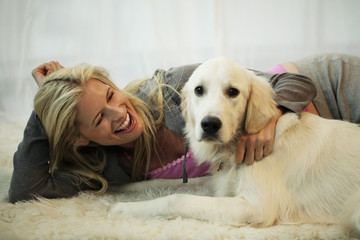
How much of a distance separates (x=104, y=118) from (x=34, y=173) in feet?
1.58

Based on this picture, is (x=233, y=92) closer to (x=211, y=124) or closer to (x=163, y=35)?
(x=211, y=124)

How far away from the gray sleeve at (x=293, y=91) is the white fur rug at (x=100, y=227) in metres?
0.56

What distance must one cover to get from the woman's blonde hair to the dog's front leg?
47 centimetres

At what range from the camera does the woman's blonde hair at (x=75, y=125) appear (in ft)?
5.33

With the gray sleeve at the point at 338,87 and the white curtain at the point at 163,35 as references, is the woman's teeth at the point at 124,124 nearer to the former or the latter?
the gray sleeve at the point at 338,87

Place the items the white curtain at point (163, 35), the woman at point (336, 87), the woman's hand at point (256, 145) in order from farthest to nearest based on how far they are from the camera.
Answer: the white curtain at point (163, 35), the woman at point (336, 87), the woman's hand at point (256, 145)

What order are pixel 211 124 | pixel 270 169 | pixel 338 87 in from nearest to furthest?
pixel 211 124
pixel 270 169
pixel 338 87

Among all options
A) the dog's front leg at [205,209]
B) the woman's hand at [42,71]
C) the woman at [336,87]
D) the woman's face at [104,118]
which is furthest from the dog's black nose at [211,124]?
the woman's hand at [42,71]

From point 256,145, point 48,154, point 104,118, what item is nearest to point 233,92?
point 256,145

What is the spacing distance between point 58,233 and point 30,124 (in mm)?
726

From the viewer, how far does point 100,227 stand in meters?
1.33

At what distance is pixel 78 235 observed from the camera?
49.1 inches

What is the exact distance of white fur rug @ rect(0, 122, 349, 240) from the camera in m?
1.25

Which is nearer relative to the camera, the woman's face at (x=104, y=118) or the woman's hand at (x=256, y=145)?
the woman's hand at (x=256, y=145)
